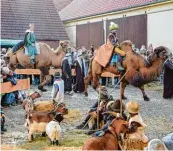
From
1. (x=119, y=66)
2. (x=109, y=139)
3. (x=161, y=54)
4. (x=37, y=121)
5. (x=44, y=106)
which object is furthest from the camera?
(x=119, y=66)

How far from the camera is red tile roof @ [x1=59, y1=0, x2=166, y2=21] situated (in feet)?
73.7

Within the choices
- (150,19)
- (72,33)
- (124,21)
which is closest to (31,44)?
(150,19)

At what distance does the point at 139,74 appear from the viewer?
39.1ft

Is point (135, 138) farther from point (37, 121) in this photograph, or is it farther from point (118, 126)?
point (37, 121)

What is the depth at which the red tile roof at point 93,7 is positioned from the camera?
22453mm

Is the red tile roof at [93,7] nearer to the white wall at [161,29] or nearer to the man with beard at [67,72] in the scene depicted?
the white wall at [161,29]

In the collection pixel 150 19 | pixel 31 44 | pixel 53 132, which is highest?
pixel 150 19

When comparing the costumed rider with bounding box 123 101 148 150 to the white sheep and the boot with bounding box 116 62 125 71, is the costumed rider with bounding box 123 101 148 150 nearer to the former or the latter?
the white sheep

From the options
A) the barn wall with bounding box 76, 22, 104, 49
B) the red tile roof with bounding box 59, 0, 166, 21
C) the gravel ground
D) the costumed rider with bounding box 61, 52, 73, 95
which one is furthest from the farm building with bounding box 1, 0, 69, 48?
the gravel ground

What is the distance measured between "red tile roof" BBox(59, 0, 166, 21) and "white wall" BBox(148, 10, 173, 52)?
0.98m

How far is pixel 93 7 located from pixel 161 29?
7544mm

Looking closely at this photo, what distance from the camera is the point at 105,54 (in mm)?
12203

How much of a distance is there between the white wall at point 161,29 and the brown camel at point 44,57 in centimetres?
649

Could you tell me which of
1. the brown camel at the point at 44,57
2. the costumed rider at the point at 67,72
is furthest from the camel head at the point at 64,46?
the costumed rider at the point at 67,72
